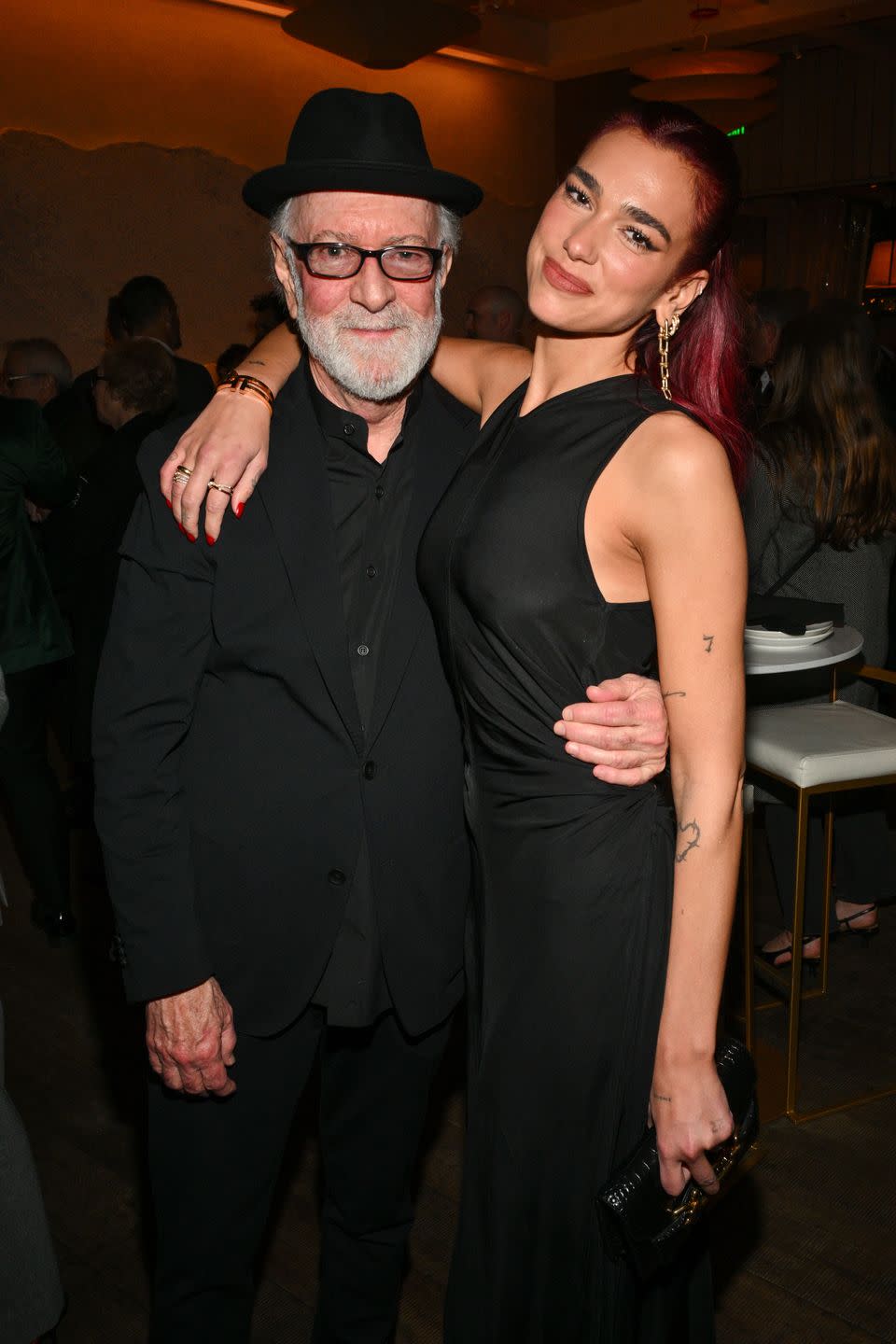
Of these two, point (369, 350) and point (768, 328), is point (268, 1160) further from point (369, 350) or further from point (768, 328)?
point (768, 328)

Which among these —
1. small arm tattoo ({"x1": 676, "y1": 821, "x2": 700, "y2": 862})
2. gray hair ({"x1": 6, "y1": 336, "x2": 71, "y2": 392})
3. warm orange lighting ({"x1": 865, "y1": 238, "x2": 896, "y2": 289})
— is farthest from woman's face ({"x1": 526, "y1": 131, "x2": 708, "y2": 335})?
warm orange lighting ({"x1": 865, "y1": 238, "x2": 896, "y2": 289})

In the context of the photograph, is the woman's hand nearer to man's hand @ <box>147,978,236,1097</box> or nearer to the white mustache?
man's hand @ <box>147,978,236,1097</box>

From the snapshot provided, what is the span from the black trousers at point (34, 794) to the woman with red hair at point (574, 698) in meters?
2.37

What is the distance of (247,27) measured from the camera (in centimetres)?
732

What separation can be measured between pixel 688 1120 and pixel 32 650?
273 centimetres

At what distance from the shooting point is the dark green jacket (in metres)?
3.46

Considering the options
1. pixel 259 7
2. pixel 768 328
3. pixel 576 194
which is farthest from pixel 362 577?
pixel 259 7

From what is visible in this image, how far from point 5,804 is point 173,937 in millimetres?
3751

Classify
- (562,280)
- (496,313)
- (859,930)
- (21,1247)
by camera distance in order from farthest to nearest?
(496,313), (859,930), (21,1247), (562,280)

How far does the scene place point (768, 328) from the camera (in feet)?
15.8

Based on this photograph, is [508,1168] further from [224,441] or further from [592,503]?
[224,441]

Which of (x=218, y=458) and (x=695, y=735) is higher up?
(x=218, y=458)

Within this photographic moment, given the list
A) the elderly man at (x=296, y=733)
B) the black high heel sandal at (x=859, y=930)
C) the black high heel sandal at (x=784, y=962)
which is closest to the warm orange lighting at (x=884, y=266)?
the black high heel sandal at (x=859, y=930)

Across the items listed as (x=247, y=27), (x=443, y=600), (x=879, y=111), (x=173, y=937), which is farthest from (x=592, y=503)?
(x=879, y=111)
